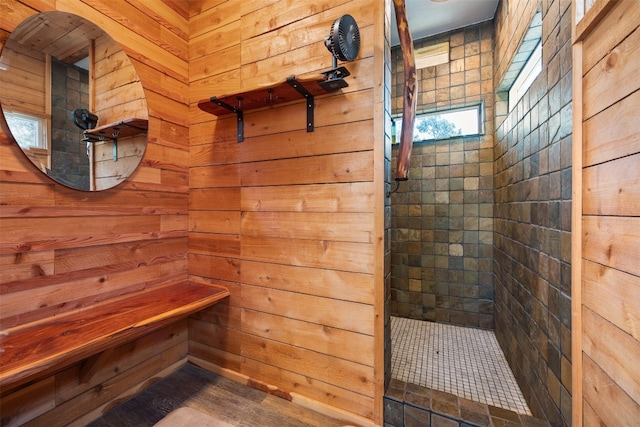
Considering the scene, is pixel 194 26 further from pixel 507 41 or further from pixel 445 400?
pixel 445 400

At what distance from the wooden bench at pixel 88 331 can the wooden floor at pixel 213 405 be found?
0.31 m

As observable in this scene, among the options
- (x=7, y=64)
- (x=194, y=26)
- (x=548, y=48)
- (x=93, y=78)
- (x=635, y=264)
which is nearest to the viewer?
(x=635, y=264)

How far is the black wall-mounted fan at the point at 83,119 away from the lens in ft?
4.30

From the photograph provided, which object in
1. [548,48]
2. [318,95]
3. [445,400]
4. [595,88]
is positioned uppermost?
[548,48]

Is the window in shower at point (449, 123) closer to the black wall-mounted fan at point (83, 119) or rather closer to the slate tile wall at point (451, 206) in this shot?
the slate tile wall at point (451, 206)

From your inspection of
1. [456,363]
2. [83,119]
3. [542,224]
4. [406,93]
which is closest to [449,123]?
[406,93]

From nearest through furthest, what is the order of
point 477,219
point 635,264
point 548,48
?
point 635,264 < point 548,48 < point 477,219

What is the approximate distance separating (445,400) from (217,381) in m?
1.35

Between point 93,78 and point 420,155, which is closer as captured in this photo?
point 93,78

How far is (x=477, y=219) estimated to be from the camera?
246cm

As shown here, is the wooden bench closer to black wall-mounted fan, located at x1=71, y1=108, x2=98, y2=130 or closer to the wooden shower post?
black wall-mounted fan, located at x1=71, y1=108, x2=98, y2=130

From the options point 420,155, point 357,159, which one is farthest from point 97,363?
point 420,155

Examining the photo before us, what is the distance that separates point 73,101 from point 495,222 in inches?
122

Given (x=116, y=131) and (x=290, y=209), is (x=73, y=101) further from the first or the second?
(x=290, y=209)
